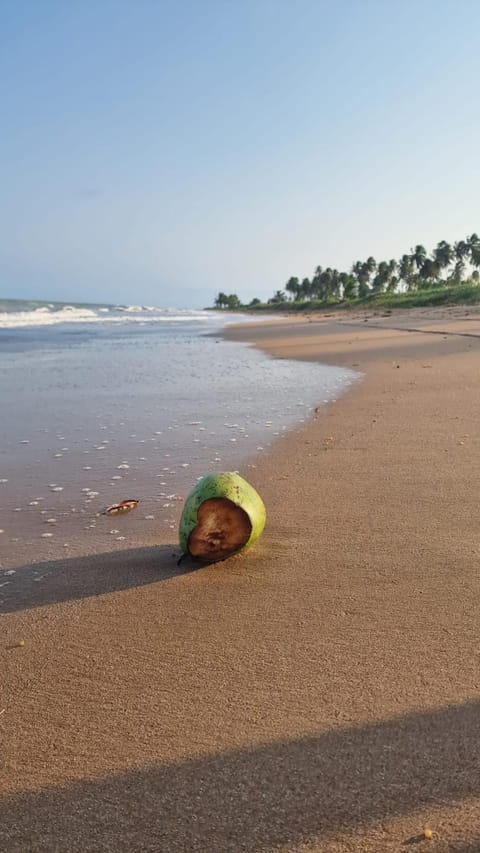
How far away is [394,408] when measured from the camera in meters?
7.95

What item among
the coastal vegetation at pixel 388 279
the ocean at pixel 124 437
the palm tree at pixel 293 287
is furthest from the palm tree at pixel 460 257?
the ocean at pixel 124 437

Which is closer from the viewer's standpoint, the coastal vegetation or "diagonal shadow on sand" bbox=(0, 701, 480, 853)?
"diagonal shadow on sand" bbox=(0, 701, 480, 853)

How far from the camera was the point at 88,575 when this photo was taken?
3389mm

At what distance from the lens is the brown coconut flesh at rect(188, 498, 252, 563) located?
339cm

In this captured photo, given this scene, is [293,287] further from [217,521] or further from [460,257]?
[217,521]

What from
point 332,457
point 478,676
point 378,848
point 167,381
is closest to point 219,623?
point 478,676

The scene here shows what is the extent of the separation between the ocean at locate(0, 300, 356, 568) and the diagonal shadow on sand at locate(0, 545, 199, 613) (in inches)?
4.8

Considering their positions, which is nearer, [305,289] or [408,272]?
[408,272]

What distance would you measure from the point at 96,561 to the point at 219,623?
104cm

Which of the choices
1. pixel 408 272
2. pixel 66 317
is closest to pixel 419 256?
pixel 408 272

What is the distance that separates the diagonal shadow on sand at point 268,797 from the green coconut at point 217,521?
1468 mm

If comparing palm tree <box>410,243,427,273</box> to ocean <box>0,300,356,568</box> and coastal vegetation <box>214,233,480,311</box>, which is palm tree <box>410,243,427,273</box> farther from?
ocean <box>0,300,356,568</box>

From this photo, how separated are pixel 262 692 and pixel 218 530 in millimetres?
1202

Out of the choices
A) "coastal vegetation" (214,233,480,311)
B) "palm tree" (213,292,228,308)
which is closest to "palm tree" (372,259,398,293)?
"coastal vegetation" (214,233,480,311)
